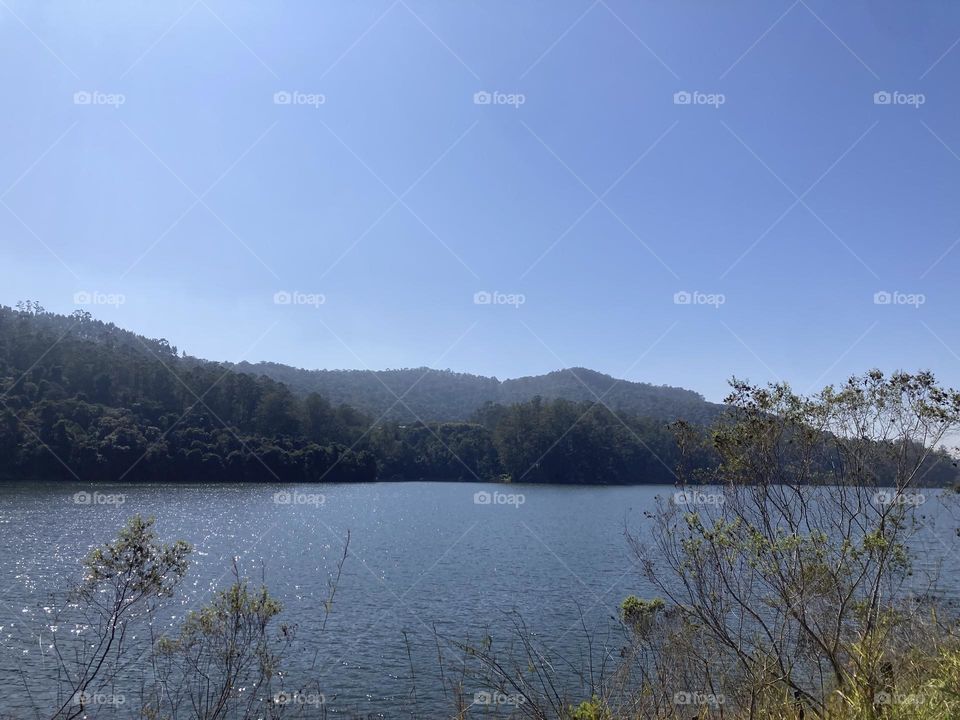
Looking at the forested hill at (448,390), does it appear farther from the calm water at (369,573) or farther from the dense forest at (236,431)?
the calm water at (369,573)

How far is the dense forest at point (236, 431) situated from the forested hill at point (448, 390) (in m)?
10.8

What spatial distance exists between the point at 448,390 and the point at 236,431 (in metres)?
74.0

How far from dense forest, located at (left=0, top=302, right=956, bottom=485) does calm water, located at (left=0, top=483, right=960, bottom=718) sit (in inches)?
416

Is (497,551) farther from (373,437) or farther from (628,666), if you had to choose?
(373,437)

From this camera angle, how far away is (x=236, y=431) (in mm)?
73188

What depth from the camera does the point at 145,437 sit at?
63594 millimetres

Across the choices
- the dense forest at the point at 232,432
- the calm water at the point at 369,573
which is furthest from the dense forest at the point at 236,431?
the calm water at the point at 369,573

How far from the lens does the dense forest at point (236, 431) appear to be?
60344 mm

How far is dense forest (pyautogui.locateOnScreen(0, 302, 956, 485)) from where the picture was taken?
60.3 metres

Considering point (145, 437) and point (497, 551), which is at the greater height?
point (145, 437)

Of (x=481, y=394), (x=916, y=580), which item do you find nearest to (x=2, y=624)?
(x=916, y=580)

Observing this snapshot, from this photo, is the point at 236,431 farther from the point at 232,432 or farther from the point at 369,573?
the point at 369,573

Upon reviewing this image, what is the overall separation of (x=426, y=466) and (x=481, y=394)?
56160 mm

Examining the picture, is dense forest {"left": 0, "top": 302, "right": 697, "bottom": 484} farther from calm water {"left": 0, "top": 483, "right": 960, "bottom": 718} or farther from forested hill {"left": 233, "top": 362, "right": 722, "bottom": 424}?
forested hill {"left": 233, "top": 362, "right": 722, "bottom": 424}
